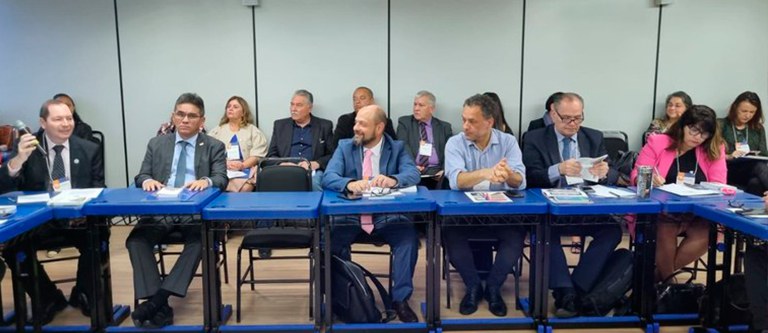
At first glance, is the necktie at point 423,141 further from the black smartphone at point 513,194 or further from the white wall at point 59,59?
the white wall at point 59,59

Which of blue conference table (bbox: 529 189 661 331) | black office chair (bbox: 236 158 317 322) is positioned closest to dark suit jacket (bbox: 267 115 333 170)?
black office chair (bbox: 236 158 317 322)

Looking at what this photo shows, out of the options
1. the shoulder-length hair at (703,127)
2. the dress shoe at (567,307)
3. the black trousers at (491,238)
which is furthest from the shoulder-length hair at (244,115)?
the shoulder-length hair at (703,127)

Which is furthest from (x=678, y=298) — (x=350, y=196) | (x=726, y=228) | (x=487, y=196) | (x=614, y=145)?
(x=614, y=145)

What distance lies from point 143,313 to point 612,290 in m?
2.45

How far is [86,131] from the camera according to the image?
496 cm

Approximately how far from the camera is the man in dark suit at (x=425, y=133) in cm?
477

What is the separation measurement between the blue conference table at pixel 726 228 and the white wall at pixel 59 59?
16.1 ft

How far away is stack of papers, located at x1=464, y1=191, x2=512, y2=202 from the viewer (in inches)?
104

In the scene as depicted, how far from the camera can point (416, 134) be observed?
486cm

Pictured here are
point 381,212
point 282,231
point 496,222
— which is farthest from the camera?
point 282,231

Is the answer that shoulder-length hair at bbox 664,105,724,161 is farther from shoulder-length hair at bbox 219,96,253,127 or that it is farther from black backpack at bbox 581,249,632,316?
shoulder-length hair at bbox 219,96,253,127

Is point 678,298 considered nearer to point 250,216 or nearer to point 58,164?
point 250,216

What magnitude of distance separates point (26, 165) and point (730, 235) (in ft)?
12.3

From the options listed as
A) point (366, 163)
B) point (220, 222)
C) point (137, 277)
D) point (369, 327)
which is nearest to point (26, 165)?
point (137, 277)
